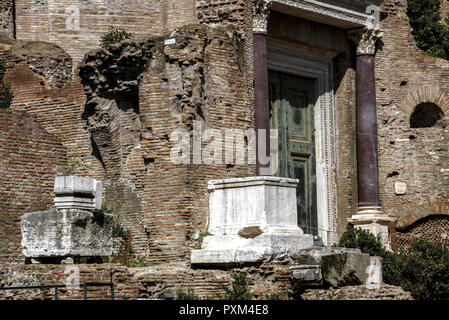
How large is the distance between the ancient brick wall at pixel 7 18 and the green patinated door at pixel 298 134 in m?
6.18

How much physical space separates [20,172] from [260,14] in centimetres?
533

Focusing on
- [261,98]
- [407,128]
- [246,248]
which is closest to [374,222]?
[407,128]

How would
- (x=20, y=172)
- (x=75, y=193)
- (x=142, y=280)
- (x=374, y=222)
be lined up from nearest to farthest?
(x=75, y=193) → (x=142, y=280) → (x=20, y=172) → (x=374, y=222)

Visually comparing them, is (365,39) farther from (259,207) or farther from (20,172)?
(20,172)

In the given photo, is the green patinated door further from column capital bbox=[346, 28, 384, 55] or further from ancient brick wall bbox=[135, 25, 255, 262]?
ancient brick wall bbox=[135, 25, 255, 262]

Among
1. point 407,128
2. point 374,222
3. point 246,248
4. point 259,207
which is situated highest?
point 407,128

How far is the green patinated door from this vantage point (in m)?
18.7

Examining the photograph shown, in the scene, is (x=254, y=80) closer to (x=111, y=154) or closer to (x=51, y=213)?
(x=111, y=154)

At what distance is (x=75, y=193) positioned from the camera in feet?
40.2

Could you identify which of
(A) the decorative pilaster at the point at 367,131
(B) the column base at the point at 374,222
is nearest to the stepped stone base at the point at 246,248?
(B) the column base at the point at 374,222

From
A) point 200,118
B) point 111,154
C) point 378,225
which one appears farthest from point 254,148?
point 378,225

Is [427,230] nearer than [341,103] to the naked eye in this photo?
Yes

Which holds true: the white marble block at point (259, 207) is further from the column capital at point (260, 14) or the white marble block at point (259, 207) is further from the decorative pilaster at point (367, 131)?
the decorative pilaster at point (367, 131)
